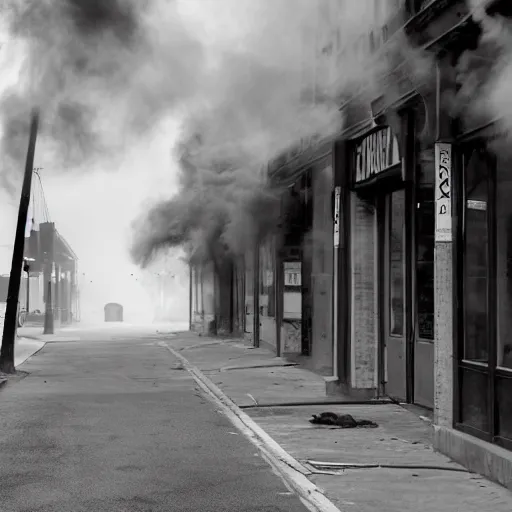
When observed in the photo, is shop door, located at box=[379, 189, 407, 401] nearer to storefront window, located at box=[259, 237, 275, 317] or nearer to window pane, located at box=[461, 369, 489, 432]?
window pane, located at box=[461, 369, 489, 432]

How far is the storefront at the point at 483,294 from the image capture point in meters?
7.23

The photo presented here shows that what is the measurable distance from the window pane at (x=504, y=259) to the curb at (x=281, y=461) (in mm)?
1836

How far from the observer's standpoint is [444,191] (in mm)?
8031

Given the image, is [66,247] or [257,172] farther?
[66,247]

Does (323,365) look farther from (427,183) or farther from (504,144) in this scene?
(504,144)

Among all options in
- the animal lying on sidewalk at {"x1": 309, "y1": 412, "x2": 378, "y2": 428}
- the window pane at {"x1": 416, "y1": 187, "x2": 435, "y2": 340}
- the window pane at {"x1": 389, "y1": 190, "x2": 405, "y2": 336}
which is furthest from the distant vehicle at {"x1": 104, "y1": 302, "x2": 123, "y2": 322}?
the animal lying on sidewalk at {"x1": 309, "y1": 412, "x2": 378, "y2": 428}

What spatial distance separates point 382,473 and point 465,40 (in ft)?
12.1

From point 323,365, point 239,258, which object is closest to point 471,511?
point 323,365

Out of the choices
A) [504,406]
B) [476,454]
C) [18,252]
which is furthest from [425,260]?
[18,252]

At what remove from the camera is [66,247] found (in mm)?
56938

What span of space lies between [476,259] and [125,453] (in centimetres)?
354

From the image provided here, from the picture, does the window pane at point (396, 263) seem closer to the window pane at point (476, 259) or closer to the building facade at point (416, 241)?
the building facade at point (416, 241)

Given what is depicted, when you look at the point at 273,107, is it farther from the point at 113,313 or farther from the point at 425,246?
the point at 113,313

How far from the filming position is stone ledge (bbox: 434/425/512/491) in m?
6.82
